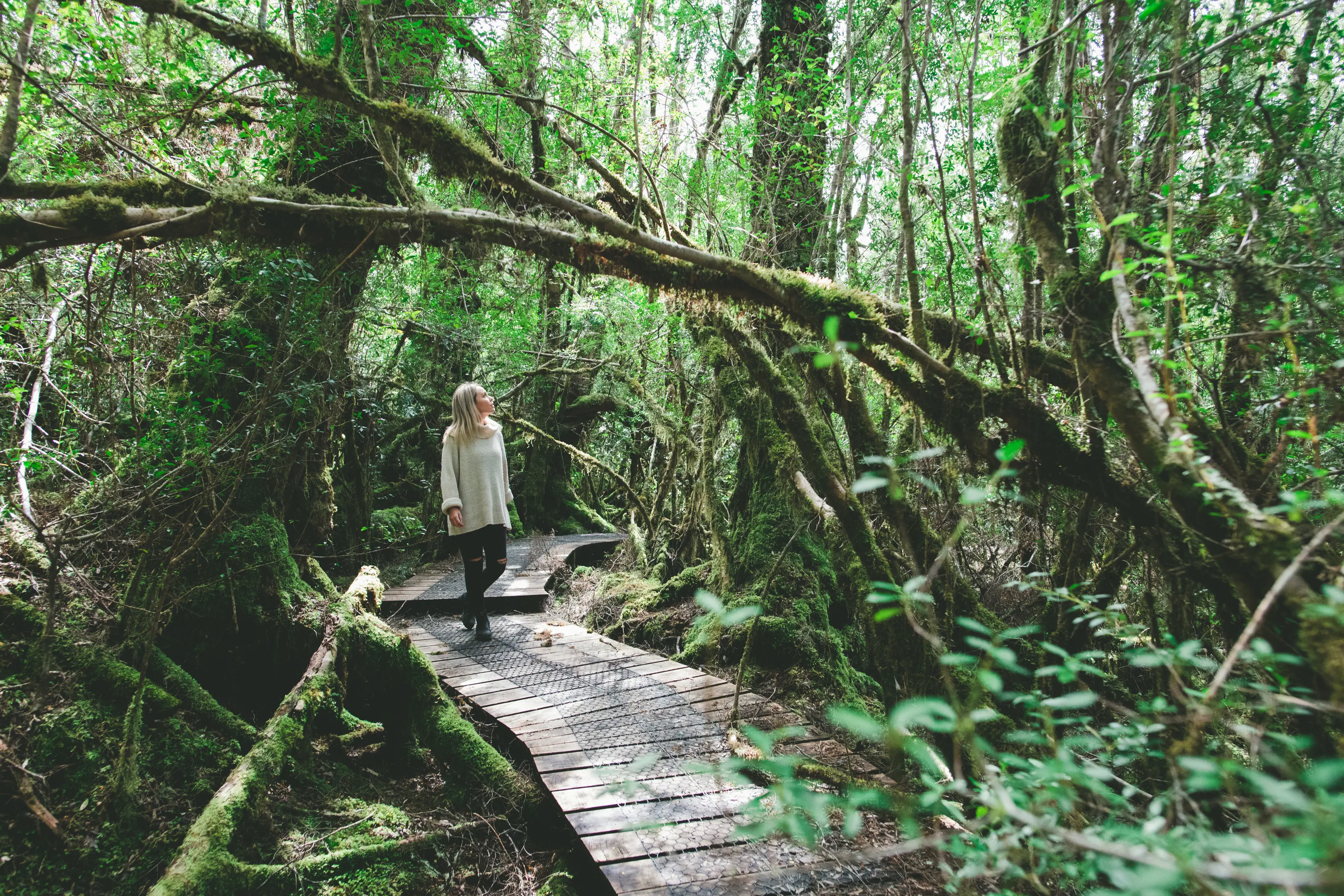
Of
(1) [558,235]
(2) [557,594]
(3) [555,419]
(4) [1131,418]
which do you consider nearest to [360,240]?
(1) [558,235]

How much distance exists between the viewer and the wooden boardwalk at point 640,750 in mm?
2812

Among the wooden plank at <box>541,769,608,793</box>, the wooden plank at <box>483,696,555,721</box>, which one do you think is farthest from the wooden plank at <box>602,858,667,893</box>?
the wooden plank at <box>483,696,555,721</box>

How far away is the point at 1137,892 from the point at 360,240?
5.02 metres

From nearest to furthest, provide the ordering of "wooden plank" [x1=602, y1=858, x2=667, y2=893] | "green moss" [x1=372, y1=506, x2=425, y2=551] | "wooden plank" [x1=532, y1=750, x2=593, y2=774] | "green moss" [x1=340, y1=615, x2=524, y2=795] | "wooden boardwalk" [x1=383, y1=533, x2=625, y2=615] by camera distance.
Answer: "wooden plank" [x1=602, y1=858, x2=667, y2=893], "wooden plank" [x1=532, y1=750, x2=593, y2=774], "green moss" [x1=340, y1=615, x2=524, y2=795], "wooden boardwalk" [x1=383, y1=533, x2=625, y2=615], "green moss" [x1=372, y1=506, x2=425, y2=551]

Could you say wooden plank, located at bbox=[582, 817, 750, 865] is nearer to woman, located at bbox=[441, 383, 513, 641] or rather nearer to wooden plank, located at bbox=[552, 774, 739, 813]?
wooden plank, located at bbox=[552, 774, 739, 813]

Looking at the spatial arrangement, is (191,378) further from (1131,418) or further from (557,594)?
(1131,418)

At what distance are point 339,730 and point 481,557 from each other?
6.13ft

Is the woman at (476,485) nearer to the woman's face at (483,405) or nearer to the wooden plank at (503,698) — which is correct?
the woman's face at (483,405)

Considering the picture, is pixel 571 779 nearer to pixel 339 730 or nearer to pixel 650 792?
pixel 650 792

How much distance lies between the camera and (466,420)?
241 inches

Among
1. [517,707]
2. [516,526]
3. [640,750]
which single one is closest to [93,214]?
[517,707]

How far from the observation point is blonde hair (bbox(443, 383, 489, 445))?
6.10m

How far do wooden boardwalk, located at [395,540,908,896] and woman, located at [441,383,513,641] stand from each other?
0.95 m

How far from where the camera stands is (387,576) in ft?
31.6
